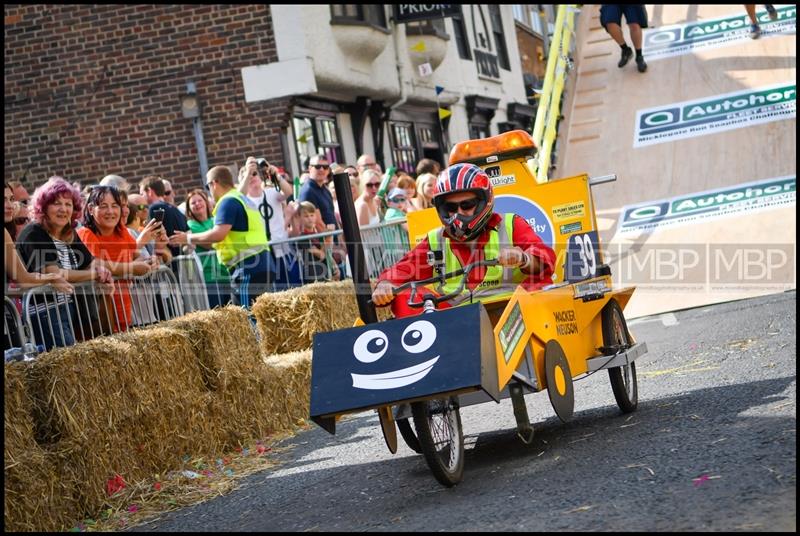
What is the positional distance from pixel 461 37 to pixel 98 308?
22.4m

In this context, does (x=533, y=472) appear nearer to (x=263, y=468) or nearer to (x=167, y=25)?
Result: (x=263, y=468)

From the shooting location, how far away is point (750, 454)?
20.6 feet

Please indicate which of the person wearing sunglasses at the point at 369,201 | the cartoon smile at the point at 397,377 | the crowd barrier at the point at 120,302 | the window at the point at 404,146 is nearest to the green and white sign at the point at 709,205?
the person wearing sunglasses at the point at 369,201

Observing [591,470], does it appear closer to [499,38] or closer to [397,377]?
[397,377]

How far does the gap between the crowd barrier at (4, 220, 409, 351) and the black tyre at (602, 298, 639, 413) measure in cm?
339

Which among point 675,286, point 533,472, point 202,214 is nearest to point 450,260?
point 533,472

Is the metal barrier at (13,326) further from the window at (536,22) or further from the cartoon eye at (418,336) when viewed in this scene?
the window at (536,22)

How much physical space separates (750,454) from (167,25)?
1514 cm

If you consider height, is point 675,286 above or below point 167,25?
below

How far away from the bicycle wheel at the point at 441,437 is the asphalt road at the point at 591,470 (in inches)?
4.3

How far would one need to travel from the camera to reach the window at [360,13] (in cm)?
2142

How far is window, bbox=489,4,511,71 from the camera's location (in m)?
34.5

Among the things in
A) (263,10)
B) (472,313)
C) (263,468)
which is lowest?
(263,468)

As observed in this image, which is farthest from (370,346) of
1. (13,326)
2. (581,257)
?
(581,257)
